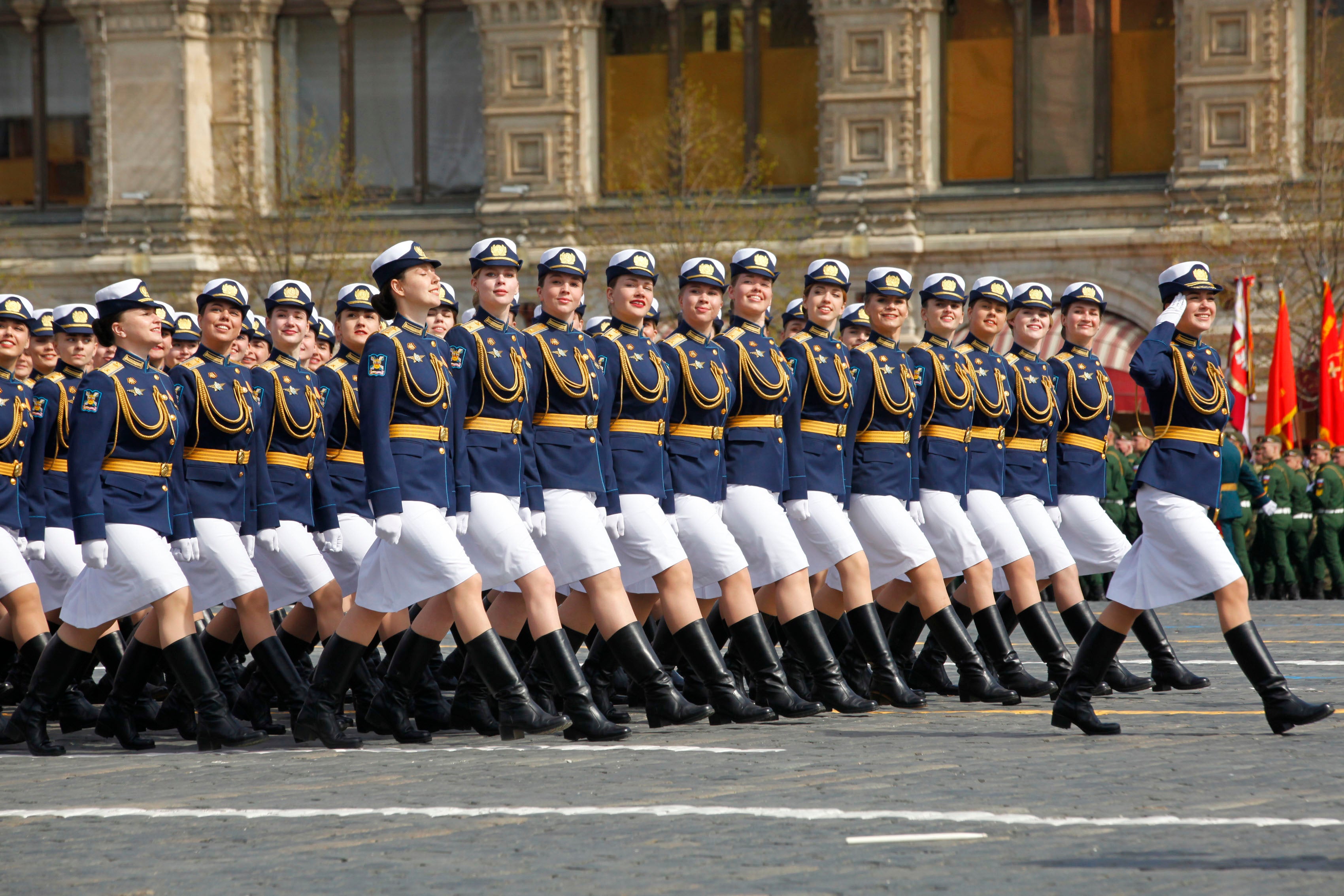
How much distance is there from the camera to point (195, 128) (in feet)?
99.1

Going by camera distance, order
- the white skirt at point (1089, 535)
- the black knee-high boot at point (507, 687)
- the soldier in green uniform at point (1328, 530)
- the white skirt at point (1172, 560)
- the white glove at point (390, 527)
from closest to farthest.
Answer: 1. the white glove at point (390, 527)
2. the black knee-high boot at point (507, 687)
3. the white skirt at point (1172, 560)
4. the white skirt at point (1089, 535)
5. the soldier in green uniform at point (1328, 530)

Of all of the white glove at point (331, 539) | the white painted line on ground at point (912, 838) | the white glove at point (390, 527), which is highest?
the white glove at point (390, 527)

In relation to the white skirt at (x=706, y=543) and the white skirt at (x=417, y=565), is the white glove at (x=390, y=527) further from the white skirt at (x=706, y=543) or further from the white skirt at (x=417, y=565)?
the white skirt at (x=706, y=543)

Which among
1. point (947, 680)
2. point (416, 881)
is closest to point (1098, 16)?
point (947, 680)

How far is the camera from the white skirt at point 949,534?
1003 centimetres

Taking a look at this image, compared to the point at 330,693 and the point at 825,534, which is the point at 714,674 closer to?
the point at 825,534

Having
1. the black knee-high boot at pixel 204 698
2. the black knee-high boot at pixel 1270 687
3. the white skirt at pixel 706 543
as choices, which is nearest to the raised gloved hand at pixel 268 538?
the black knee-high boot at pixel 204 698

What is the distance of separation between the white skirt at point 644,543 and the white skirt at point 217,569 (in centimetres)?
156

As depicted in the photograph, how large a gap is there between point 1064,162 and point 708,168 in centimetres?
484

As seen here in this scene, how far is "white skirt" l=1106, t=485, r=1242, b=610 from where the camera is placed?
8.34m

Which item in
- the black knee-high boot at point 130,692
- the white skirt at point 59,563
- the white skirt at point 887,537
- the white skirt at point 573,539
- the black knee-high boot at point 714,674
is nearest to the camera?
the white skirt at point 573,539

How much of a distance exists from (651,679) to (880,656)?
151cm

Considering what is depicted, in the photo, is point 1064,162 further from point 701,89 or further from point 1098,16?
point 701,89

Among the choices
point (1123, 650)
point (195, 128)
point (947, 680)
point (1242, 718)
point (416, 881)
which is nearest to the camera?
point (416, 881)
